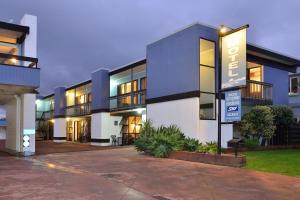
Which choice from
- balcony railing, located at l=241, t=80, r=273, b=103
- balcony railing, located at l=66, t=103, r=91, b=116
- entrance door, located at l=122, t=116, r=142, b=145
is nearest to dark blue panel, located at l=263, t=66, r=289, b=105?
balcony railing, located at l=241, t=80, r=273, b=103

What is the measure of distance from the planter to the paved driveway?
553 millimetres

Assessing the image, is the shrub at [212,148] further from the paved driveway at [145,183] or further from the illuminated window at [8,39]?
the illuminated window at [8,39]

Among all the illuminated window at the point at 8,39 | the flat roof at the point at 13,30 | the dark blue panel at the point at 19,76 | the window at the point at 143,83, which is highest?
the flat roof at the point at 13,30

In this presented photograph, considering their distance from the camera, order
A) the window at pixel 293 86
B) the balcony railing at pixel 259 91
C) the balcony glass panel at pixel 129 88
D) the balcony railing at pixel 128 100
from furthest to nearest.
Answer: the window at pixel 293 86, the balcony glass panel at pixel 129 88, the balcony railing at pixel 128 100, the balcony railing at pixel 259 91

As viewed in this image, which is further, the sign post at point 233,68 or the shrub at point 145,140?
the shrub at point 145,140

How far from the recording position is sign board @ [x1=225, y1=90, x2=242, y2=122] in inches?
570

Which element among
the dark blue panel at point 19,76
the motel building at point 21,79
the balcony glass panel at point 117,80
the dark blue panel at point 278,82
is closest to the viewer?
the dark blue panel at point 19,76

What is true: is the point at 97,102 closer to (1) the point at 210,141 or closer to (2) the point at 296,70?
(1) the point at 210,141

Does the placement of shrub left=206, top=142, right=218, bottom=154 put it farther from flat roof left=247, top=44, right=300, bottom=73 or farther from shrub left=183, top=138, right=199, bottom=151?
flat roof left=247, top=44, right=300, bottom=73

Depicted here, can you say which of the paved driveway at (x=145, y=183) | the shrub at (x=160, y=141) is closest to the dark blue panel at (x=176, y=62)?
the shrub at (x=160, y=141)

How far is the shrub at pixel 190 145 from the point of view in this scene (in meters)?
18.0

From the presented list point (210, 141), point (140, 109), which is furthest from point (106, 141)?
point (210, 141)

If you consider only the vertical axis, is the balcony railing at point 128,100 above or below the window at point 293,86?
below

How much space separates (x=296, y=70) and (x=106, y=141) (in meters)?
16.9
